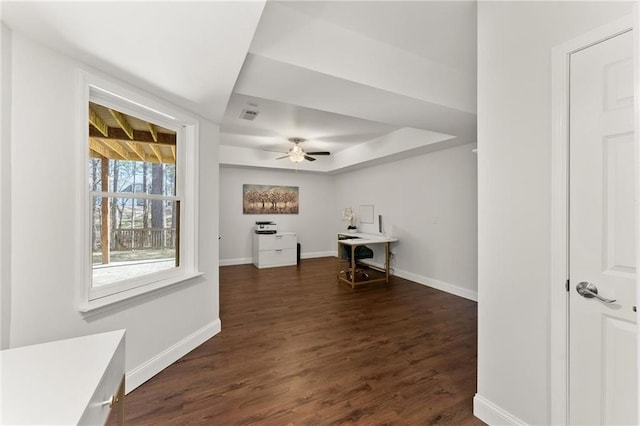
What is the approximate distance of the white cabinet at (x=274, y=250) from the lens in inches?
232

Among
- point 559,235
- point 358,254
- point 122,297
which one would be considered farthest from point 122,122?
point 358,254

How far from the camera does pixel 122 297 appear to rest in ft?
6.00

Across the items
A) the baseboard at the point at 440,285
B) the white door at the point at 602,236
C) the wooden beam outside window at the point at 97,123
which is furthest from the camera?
the baseboard at the point at 440,285

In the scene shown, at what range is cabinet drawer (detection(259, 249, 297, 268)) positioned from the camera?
19.3ft

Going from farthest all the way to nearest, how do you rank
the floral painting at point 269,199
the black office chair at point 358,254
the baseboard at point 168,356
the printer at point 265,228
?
the floral painting at point 269,199 → the printer at point 265,228 → the black office chair at point 358,254 → the baseboard at point 168,356

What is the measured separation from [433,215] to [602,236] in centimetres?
337

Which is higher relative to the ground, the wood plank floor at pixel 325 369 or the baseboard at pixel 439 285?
the baseboard at pixel 439 285

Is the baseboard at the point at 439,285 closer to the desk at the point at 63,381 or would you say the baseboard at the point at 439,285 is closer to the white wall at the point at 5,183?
the desk at the point at 63,381

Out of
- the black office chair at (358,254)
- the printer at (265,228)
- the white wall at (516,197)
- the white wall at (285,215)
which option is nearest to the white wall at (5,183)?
the white wall at (516,197)

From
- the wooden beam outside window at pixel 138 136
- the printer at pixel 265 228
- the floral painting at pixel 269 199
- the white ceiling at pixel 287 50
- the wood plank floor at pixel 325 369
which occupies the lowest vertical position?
the wood plank floor at pixel 325 369

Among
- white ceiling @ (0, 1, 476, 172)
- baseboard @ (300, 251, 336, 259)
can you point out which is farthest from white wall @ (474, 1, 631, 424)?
baseboard @ (300, 251, 336, 259)

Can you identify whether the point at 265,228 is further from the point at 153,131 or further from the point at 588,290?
the point at 588,290

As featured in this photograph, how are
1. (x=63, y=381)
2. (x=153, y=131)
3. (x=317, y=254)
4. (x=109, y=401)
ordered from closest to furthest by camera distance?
(x=63, y=381), (x=109, y=401), (x=153, y=131), (x=317, y=254)

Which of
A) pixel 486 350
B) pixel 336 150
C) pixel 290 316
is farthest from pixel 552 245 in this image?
pixel 336 150
